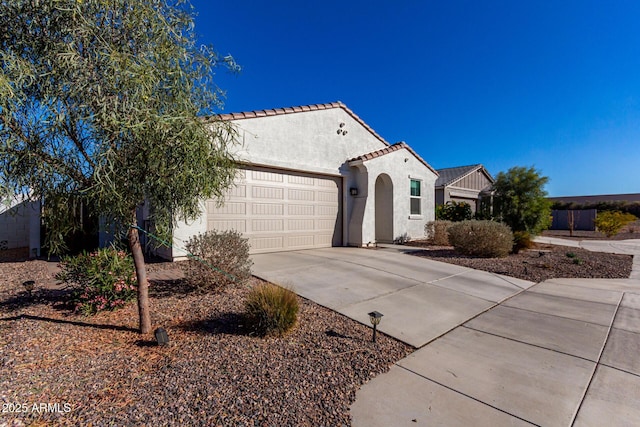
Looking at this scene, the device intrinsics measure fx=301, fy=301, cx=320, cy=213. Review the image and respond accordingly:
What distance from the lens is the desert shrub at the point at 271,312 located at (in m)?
3.74

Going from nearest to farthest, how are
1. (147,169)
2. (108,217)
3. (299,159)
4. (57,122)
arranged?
(57,122), (147,169), (108,217), (299,159)

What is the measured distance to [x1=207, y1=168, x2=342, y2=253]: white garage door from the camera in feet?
28.3

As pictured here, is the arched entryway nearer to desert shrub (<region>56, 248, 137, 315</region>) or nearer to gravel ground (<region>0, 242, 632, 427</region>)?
gravel ground (<region>0, 242, 632, 427</region>)

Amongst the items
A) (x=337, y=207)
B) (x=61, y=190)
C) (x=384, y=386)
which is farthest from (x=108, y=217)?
(x=337, y=207)

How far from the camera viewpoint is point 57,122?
2582 mm

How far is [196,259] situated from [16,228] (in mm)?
10251

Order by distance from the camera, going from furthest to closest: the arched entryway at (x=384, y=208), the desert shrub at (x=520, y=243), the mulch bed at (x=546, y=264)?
1. the arched entryway at (x=384, y=208)
2. the desert shrub at (x=520, y=243)
3. the mulch bed at (x=546, y=264)

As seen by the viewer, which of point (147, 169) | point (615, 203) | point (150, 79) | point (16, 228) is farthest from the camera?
point (615, 203)

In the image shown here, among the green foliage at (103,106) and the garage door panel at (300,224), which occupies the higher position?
the green foliage at (103,106)

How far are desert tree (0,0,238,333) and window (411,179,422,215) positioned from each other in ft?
36.6

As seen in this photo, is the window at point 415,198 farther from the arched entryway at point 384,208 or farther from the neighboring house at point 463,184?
the neighboring house at point 463,184

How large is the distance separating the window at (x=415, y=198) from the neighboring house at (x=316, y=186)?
26 mm

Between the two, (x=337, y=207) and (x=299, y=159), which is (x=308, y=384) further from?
(x=337, y=207)

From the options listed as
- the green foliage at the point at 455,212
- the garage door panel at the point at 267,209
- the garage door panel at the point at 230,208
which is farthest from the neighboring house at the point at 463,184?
the garage door panel at the point at 230,208
